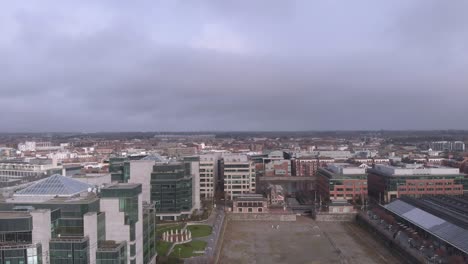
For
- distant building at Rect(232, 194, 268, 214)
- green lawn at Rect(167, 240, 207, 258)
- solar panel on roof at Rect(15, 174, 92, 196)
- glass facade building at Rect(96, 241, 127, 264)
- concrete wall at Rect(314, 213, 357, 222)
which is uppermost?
solar panel on roof at Rect(15, 174, 92, 196)

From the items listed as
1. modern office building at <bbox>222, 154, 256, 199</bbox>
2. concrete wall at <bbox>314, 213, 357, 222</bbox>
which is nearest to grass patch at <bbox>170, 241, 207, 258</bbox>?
concrete wall at <bbox>314, 213, 357, 222</bbox>

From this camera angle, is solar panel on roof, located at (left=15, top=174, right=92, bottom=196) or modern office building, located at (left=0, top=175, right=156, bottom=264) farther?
solar panel on roof, located at (left=15, top=174, right=92, bottom=196)

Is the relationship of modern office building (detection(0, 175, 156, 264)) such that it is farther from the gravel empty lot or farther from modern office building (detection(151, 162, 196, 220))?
modern office building (detection(151, 162, 196, 220))

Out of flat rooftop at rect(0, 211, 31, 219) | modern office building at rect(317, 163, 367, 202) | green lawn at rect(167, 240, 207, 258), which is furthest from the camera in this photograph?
modern office building at rect(317, 163, 367, 202)

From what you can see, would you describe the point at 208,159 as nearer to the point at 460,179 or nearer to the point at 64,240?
the point at 460,179

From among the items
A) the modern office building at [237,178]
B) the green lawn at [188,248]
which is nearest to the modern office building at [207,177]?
the modern office building at [237,178]

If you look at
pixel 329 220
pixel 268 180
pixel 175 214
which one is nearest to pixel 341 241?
Result: pixel 329 220

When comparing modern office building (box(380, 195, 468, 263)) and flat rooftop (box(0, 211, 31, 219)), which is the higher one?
flat rooftop (box(0, 211, 31, 219))

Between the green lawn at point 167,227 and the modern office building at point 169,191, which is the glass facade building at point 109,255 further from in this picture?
the modern office building at point 169,191
